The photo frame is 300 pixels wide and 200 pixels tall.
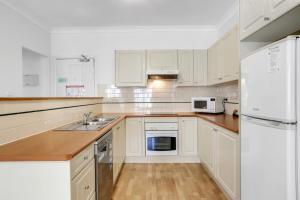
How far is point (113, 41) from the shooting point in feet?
13.7

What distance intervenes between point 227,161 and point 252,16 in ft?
4.78

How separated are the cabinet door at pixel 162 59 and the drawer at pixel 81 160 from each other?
7.98ft

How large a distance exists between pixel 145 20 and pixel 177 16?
0.59 meters

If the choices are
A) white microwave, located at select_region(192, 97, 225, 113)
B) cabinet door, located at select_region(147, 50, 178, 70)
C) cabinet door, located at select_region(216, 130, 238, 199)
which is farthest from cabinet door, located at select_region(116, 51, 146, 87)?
cabinet door, located at select_region(216, 130, 238, 199)

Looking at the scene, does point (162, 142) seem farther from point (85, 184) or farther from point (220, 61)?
point (85, 184)

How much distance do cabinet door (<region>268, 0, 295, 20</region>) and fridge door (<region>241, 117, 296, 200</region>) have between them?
2.35 ft

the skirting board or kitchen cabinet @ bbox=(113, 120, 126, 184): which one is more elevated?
kitchen cabinet @ bbox=(113, 120, 126, 184)

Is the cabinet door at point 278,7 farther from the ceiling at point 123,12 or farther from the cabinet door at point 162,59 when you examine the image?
the cabinet door at point 162,59

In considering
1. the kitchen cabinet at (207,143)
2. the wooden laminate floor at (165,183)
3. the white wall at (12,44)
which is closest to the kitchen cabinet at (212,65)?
the kitchen cabinet at (207,143)

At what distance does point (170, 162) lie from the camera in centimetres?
369

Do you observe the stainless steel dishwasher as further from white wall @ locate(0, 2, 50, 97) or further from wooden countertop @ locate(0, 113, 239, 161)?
white wall @ locate(0, 2, 50, 97)

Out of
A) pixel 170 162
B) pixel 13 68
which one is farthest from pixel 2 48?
pixel 170 162

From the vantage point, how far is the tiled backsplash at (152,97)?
163 inches

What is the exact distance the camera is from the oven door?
3.55 m
